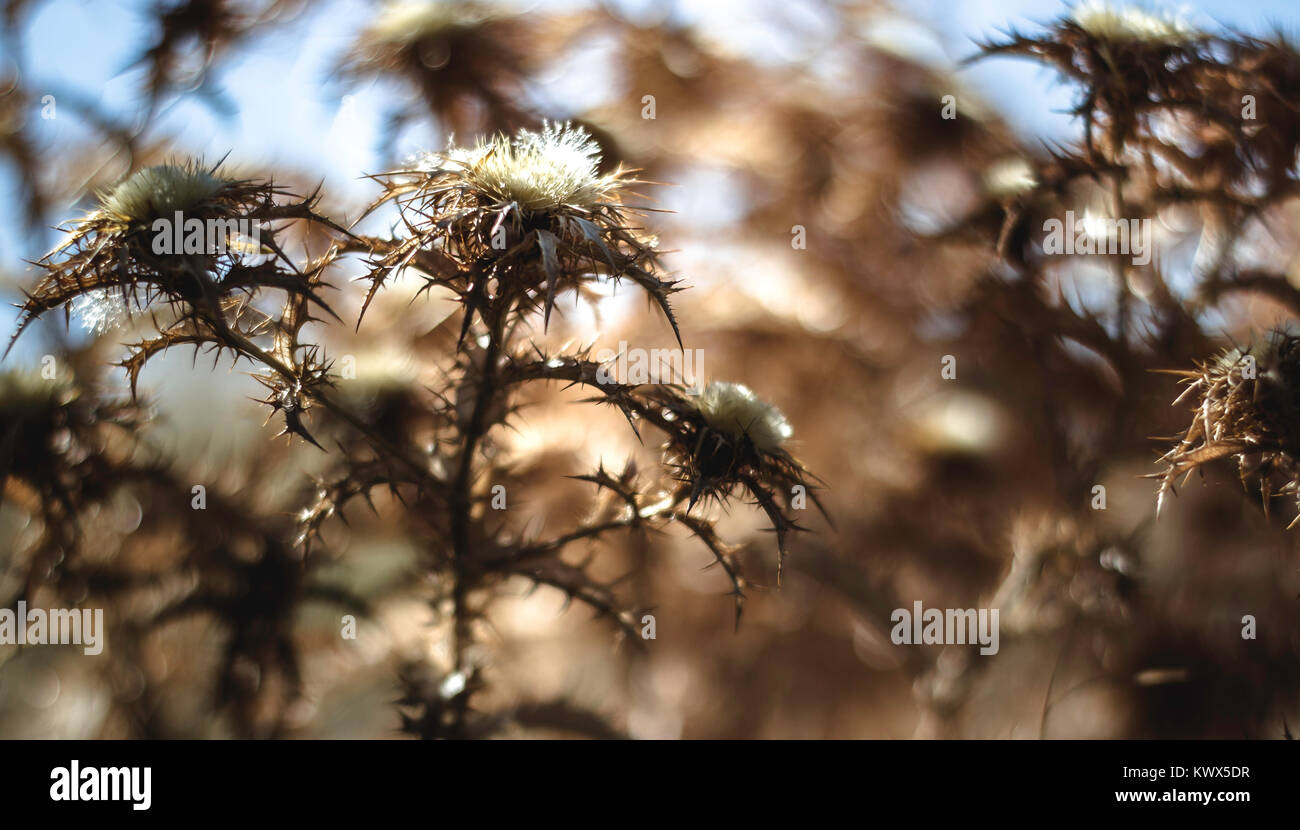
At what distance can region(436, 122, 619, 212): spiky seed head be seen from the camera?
1.70 metres

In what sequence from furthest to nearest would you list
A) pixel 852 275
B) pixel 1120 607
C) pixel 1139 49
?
pixel 852 275 < pixel 1120 607 < pixel 1139 49

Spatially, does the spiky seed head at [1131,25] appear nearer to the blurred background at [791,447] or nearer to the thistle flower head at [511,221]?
the blurred background at [791,447]

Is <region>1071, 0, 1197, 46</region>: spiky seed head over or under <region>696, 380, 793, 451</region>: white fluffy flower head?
over

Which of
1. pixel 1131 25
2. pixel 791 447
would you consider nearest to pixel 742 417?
pixel 791 447

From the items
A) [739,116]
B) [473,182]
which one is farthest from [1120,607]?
[739,116]

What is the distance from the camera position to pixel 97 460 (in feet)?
8.18

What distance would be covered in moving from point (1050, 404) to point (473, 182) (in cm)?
236

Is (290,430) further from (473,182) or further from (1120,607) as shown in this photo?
(1120,607)

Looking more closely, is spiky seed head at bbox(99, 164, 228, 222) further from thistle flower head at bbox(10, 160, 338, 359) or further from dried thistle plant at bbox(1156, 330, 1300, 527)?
dried thistle plant at bbox(1156, 330, 1300, 527)

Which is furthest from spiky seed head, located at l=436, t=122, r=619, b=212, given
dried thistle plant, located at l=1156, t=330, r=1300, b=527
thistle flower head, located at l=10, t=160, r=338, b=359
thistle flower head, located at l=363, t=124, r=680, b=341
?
dried thistle plant, located at l=1156, t=330, r=1300, b=527

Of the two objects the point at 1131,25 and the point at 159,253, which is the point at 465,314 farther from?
the point at 1131,25

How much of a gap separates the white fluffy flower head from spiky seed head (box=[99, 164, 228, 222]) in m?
1.22

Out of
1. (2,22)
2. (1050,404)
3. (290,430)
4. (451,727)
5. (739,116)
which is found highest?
(739,116)
